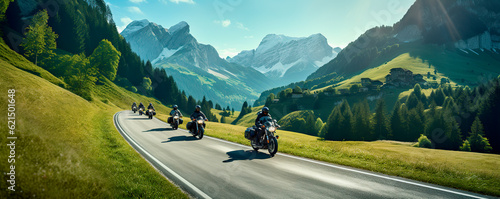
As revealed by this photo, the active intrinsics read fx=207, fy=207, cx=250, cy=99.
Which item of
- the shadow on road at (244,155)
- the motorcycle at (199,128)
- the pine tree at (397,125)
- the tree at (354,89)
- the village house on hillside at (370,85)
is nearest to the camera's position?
the shadow on road at (244,155)

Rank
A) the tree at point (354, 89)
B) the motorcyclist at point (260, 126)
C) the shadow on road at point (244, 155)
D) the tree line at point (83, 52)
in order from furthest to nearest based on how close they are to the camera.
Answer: the tree at point (354, 89) → the tree line at point (83, 52) → the motorcyclist at point (260, 126) → the shadow on road at point (244, 155)

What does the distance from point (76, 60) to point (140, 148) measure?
56295 mm

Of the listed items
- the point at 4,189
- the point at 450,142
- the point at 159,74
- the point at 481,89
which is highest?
the point at 159,74

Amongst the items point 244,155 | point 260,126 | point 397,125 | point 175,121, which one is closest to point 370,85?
point 397,125

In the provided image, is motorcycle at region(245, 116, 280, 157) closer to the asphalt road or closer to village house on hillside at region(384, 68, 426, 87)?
the asphalt road

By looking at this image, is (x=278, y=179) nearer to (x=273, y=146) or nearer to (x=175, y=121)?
(x=273, y=146)

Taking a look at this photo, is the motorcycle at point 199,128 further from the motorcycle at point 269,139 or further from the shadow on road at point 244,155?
the motorcycle at point 269,139

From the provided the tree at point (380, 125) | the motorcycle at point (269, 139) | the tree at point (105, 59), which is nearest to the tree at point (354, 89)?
the tree at point (380, 125)

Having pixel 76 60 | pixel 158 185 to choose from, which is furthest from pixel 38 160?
pixel 76 60

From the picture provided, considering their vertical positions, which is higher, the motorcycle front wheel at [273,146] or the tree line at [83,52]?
the tree line at [83,52]

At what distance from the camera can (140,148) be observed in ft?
41.5

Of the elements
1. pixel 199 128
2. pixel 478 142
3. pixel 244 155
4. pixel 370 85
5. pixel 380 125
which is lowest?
pixel 478 142

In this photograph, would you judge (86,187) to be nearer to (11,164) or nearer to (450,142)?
(11,164)

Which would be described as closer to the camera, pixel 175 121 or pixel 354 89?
pixel 175 121
